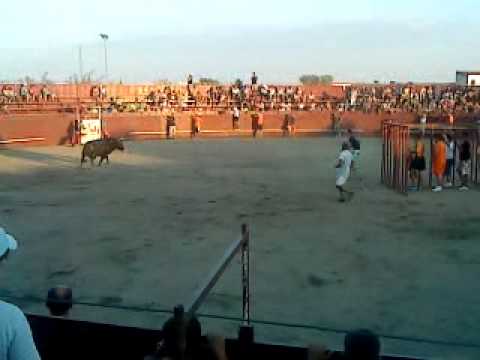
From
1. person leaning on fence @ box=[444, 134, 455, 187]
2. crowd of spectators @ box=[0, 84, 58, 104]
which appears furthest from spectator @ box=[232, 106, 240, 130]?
person leaning on fence @ box=[444, 134, 455, 187]

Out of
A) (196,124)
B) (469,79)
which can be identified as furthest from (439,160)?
(469,79)

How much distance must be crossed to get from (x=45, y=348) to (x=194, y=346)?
1.24 m

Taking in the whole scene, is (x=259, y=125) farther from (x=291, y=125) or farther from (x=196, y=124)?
(x=196, y=124)

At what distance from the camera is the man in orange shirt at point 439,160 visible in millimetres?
17266

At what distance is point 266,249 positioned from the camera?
10.8 m

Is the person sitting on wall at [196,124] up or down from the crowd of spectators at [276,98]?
down

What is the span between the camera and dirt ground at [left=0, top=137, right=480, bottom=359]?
25.0ft

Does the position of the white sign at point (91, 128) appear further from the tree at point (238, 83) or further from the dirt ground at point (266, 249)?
the tree at point (238, 83)

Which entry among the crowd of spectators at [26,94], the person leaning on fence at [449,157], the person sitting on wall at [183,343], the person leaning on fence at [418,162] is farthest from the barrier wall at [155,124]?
the person sitting on wall at [183,343]

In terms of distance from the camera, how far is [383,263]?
32.4 feet

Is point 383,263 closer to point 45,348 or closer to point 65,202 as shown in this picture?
point 45,348

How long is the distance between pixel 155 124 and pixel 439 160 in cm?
2290

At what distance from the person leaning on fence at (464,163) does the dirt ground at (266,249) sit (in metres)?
0.73

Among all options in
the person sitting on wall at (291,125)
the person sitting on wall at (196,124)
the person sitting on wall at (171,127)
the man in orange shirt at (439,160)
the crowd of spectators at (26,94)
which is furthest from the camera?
the crowd of spectators at (26,94)
